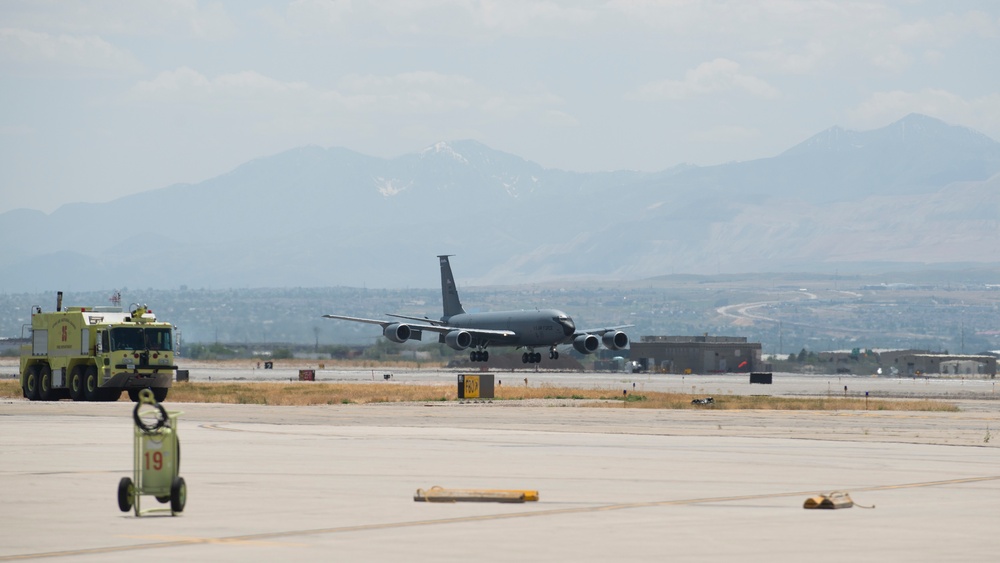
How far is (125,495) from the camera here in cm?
2102

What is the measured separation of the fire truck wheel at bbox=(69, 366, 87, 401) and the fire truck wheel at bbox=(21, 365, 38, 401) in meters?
2.66

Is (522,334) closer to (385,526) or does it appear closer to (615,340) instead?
(615,340)

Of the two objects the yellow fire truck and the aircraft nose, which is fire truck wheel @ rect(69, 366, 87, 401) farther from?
the aircraft nose

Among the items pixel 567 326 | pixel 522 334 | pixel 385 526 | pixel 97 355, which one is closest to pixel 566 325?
pixel 567 326

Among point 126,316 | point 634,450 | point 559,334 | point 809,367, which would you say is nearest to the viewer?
point 634,450

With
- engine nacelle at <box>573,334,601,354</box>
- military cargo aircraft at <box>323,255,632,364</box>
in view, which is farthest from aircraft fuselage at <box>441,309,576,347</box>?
engine nacelle at <box>573,334,601,354</box>

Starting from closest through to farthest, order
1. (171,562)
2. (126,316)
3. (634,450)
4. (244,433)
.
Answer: (171,562) < (634,450) < (244,433) < (126,316)

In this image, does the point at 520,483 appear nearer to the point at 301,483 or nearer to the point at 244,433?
the point at 301,483

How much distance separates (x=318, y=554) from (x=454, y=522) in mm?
3467

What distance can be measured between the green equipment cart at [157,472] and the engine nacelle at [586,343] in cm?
9706

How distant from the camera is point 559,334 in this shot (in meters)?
117

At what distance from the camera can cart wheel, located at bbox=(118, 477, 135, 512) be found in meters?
21.0

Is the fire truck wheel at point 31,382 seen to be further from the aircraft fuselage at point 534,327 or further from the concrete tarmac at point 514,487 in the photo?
the aircraft fuselage at point 534,327

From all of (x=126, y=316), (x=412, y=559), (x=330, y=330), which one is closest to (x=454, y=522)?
(x=412, y=559)
